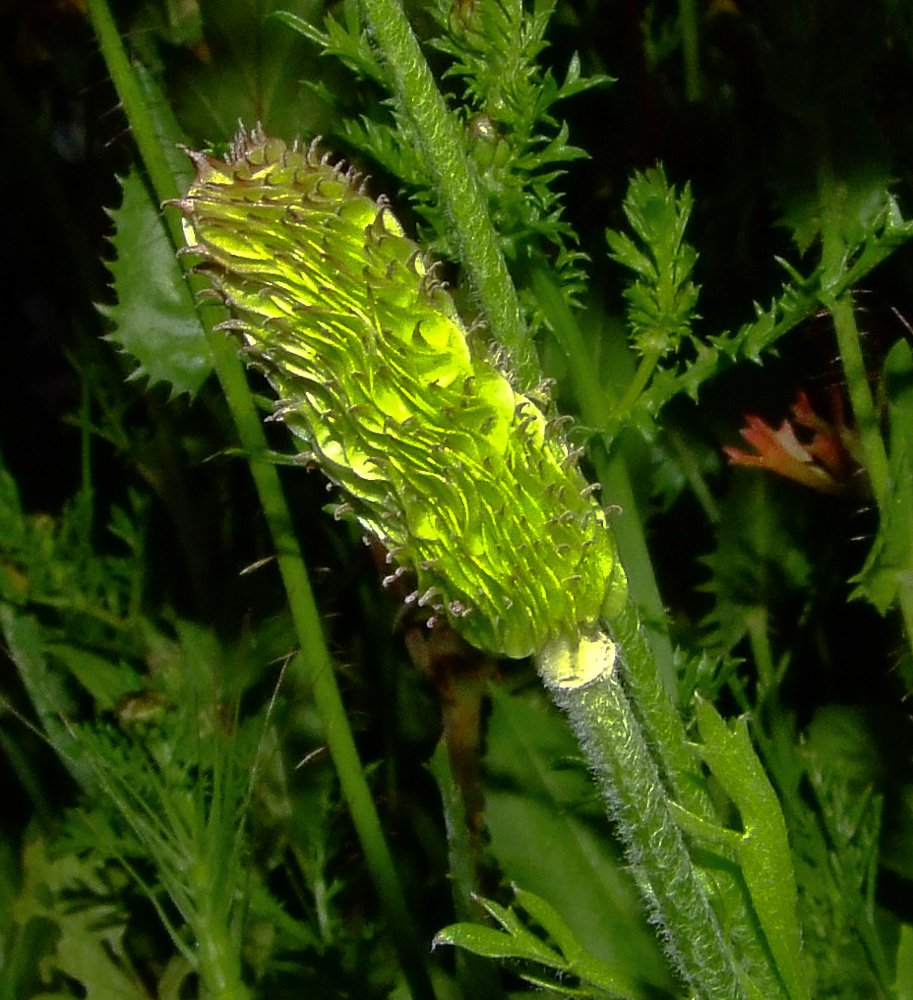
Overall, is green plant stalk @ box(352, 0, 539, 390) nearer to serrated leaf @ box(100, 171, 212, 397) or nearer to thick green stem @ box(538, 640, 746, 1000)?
thick green stem @ box(538, 640, 746, 1000)

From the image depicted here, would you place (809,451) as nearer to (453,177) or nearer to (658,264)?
(658,264)

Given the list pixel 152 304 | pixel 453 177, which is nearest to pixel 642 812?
pixel 453 177

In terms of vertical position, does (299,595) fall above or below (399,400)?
below

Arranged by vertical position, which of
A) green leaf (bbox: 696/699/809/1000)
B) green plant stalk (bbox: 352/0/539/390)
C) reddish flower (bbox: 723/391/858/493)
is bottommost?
green leaf (bbox: 696/699/809/1000)

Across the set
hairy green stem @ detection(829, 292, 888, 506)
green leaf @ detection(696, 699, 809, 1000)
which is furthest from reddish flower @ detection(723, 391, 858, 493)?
green leaf @ detection(696, 699, 809, 1000)

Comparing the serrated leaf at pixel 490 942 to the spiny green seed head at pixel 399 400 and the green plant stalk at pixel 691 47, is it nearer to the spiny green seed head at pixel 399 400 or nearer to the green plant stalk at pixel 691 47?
the spiny green seed head at pixel 399 400

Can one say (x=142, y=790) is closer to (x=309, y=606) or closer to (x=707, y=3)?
(x=309, y=606)

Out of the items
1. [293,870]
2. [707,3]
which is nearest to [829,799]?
[293,870]

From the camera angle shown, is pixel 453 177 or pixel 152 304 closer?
pixel 453 177
